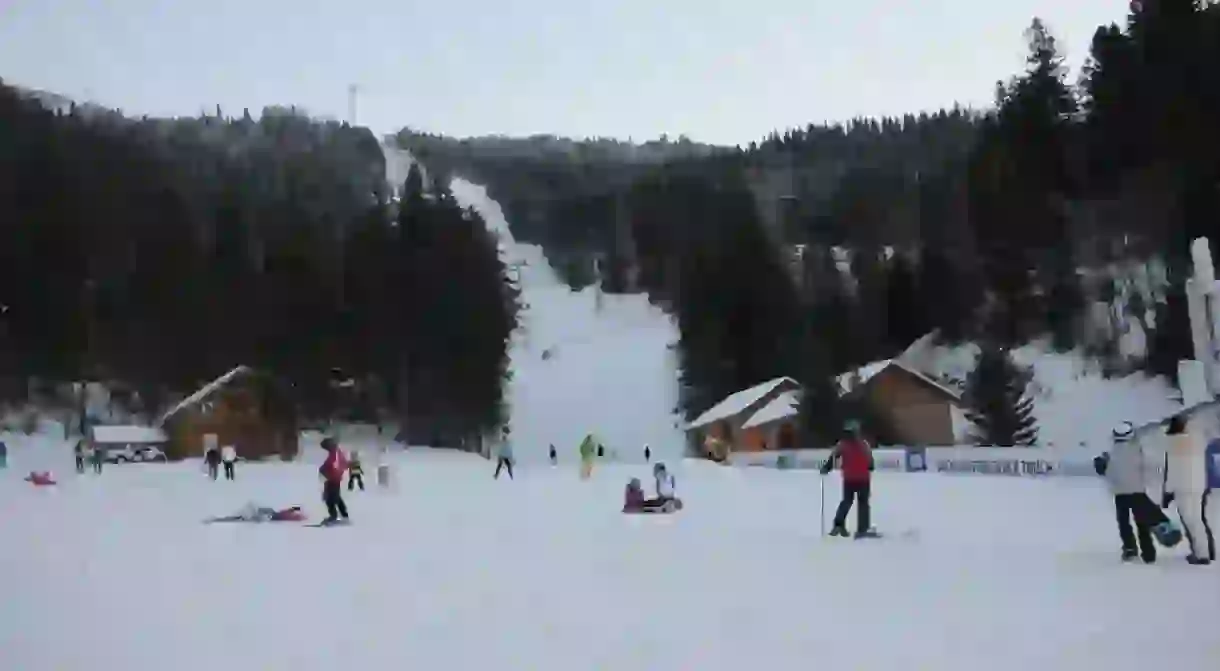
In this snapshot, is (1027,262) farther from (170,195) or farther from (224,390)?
(170,195)

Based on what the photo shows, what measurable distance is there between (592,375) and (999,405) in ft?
162

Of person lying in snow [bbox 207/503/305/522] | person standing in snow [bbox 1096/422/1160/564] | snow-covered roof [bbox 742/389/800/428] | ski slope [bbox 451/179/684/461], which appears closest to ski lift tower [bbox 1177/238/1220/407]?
person standing in snow [bbox 1096/422/1160/564]

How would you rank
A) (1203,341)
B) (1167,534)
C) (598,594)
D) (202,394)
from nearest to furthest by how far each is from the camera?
(598,594), (1167,534), (1203,341), (202,394)

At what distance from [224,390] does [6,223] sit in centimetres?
1396

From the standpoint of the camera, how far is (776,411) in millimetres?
53594

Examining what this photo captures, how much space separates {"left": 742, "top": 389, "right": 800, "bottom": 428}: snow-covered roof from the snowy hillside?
10.3 meters

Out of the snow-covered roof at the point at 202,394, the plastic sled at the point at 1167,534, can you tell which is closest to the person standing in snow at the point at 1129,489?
the plastic sled at the point at 1167,534

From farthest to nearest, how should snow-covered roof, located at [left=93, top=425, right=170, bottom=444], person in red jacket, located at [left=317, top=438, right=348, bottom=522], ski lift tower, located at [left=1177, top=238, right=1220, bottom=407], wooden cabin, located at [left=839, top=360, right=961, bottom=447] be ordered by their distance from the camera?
snow-covered roof, located at [left=93, top=425, right=170, bottom=444] → wooden cabin, located at [left=839, top=360, right=961, bottom=447] → person in red jacket, located at [left=317, top=438, right=348, bottom=522] → ski lift tower, located at [left=1177, top=238, right=1220, bottom=407]

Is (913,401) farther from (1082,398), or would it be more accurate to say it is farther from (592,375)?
(592,375)

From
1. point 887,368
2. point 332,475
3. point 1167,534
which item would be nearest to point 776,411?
point 887,368

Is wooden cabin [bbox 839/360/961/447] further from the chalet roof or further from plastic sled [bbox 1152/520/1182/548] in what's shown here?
plastic sled [bbox 1152/520/1182/548]

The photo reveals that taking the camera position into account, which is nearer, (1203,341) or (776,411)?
Answer: (1203,341)

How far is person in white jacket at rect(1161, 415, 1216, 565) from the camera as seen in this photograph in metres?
10.2

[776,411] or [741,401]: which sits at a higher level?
[741,401]
